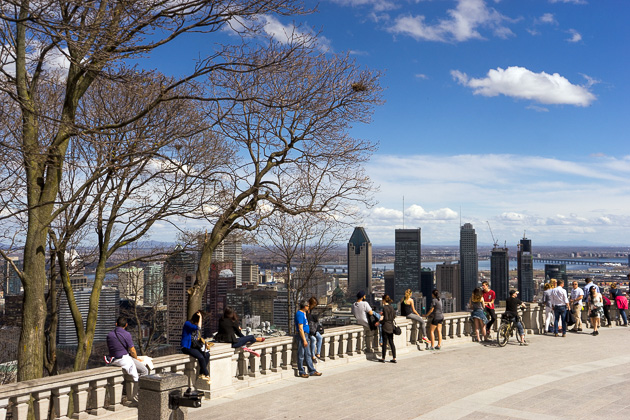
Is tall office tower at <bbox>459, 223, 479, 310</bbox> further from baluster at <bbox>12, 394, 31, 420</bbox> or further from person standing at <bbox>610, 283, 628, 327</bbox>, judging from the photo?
A: baluster at <bbox>12, 394, 31, 420</bbox>

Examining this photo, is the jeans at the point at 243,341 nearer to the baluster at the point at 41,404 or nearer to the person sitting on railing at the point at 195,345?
the person sitting on railing at the point at 195,345

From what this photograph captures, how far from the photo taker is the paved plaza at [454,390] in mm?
9297

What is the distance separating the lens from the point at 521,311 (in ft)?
59.8

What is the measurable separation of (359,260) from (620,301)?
172 ft

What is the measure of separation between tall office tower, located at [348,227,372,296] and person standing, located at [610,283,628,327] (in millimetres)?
48670

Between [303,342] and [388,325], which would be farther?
[388,325]

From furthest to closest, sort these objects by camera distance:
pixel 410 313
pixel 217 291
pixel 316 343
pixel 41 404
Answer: pixel 217 291 → pixel 410 313 → pixel 316 343 → pixel 41 404

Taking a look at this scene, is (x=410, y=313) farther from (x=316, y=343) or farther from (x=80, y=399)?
(x=80, y=399)

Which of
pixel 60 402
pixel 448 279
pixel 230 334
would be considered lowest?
pixel 448 279

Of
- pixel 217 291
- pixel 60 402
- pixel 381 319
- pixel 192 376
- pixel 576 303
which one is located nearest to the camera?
pixel 60 402

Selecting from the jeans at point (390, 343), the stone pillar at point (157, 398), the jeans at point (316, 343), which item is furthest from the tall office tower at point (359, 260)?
the stone pillar at point (157, 398)

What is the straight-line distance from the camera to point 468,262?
545 ft

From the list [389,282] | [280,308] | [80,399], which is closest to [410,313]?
[80,399]

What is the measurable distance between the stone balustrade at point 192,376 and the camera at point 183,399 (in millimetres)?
2015
